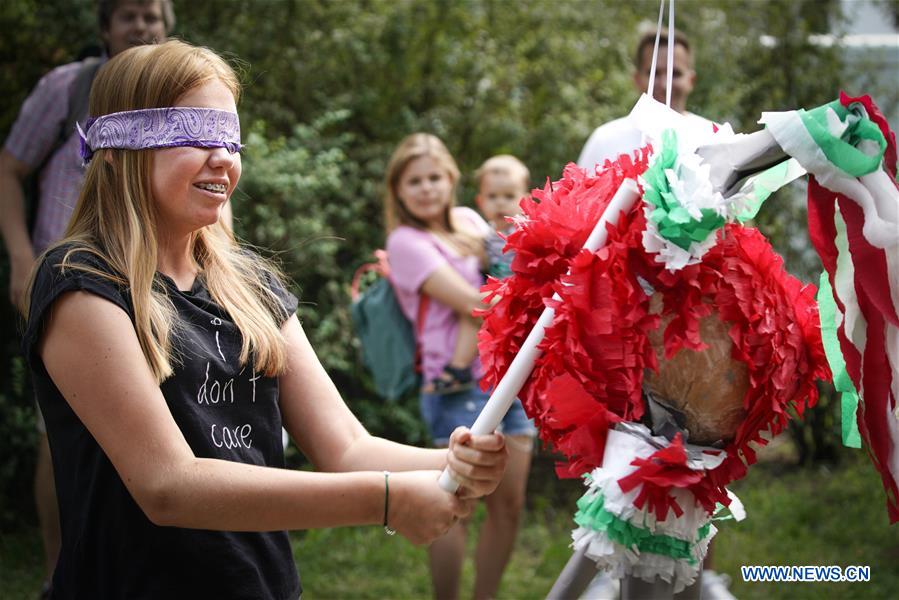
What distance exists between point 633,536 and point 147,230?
3.35ft

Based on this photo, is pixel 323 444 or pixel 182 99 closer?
pixel 182 99

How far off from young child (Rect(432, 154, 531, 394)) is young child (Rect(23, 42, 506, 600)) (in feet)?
5.69

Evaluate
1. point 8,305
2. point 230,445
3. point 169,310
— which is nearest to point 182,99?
point 169,310

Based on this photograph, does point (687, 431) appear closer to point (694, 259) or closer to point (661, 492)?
point (661, 492)

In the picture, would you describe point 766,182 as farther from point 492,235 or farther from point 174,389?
point 492,235

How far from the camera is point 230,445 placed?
6.61ft

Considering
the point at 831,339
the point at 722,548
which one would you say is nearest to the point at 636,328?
the point at 831,339

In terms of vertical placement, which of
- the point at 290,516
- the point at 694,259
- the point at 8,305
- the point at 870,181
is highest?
the point at 870,181

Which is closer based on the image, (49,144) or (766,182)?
(766,182)

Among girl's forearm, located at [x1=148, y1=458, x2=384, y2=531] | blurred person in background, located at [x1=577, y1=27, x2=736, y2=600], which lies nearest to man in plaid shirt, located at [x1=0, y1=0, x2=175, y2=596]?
blurred person in background, located at [x1=577, y1=27, x2=736, y2=600]

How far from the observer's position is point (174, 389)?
195cm

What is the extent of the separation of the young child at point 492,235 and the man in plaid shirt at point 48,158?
137 cm

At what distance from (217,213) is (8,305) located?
339 cm

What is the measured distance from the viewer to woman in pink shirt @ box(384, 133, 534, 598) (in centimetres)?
396
